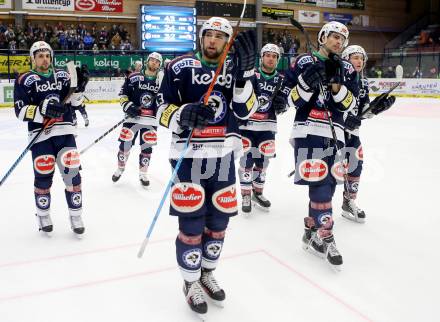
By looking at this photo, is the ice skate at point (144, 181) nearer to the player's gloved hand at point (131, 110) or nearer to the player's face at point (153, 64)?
the player's gloved hand at point (131, 110)

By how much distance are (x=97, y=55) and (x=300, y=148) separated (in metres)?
13.9

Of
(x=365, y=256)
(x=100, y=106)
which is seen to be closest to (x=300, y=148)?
(x=365, y=256)

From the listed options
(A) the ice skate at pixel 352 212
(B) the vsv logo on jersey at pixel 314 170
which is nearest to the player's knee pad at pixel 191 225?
(B) the vsv logo on jersey at pixel 314 170

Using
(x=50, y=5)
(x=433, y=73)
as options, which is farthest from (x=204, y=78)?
(x=433, y=73)

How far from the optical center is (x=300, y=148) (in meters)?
3.38

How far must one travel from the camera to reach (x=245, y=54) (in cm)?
243

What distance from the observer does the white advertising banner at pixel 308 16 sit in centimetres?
2456

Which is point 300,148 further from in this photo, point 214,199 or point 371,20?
point 371,20

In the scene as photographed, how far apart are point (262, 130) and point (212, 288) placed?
217 cm

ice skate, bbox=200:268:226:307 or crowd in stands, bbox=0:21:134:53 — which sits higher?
crowd in stands, bbox=0:21:134:53

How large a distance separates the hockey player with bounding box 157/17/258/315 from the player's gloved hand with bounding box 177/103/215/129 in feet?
0.16

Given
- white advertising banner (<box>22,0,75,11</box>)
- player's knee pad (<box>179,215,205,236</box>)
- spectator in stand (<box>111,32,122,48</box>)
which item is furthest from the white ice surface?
white advertising banner (<box>22,0,75,11</box>)

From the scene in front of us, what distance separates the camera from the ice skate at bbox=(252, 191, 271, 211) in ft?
15.1

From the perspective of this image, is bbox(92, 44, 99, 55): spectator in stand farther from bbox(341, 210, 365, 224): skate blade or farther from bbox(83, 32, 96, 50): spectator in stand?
bbox(341, 210, 365, 224): skate blade
